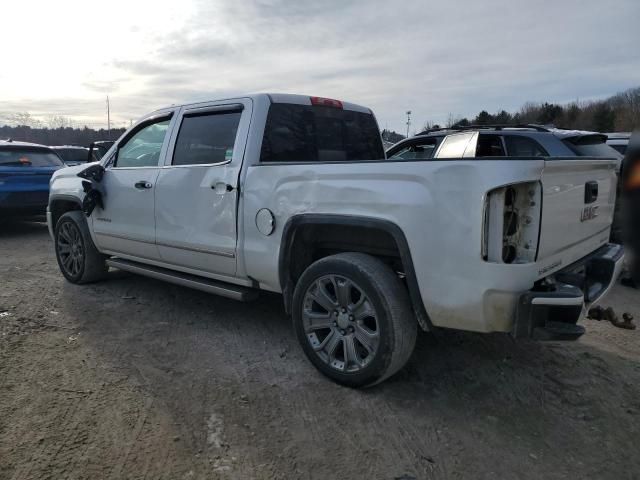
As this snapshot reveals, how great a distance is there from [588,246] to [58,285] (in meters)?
5.35

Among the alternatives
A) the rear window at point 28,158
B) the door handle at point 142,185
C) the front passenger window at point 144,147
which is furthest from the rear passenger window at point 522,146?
the rear window at point 28,158

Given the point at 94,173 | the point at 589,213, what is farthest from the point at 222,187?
the point at 589,213

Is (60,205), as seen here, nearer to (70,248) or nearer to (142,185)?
(70,248)

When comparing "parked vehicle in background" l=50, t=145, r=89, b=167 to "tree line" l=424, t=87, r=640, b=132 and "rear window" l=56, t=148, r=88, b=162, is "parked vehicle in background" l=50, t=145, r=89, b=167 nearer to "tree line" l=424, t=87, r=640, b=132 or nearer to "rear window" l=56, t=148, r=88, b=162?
"rear window" l=56, t=148, r=88, b=162

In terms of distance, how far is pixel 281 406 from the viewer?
3018 mm

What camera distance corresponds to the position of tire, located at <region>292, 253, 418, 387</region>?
9.56 ft

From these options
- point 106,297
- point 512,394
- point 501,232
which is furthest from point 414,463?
point 106,297

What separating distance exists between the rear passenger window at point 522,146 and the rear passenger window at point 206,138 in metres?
4.11

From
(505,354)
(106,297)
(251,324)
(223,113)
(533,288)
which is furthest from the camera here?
(106,297)

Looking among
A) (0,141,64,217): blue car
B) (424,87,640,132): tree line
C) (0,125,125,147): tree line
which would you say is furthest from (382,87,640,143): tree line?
(0,125,125,147): tree line

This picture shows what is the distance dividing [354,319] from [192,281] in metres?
1.70

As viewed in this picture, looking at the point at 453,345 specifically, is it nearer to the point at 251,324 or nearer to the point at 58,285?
the point at 251,324

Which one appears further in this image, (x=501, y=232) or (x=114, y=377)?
(x=114, y=377)

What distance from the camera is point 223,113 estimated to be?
4.08 meters
